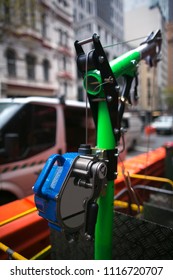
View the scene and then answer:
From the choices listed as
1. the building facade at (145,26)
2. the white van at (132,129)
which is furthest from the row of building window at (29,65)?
the building facade at (145,26)

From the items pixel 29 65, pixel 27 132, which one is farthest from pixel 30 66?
pixel 27 132

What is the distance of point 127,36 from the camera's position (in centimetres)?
207

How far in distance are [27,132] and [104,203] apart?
2401mm

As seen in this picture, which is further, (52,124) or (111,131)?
(52,124)

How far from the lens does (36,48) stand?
38.5 ft

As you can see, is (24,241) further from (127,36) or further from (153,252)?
(127,36)

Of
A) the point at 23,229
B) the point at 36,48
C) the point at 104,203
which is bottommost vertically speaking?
the point at 23,229

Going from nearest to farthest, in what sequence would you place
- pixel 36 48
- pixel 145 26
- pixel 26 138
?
pixel 145 26, pixel 26 138, pixel 36 48

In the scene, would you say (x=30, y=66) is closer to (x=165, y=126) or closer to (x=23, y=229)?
(x=165, y=126)

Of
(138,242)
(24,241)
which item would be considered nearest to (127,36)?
(138,242)

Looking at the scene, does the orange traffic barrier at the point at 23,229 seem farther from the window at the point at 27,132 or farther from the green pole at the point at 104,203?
the window at the point at 27,132

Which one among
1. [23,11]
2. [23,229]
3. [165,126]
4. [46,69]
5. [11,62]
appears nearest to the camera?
[23,229]

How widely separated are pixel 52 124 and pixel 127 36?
2.04 m

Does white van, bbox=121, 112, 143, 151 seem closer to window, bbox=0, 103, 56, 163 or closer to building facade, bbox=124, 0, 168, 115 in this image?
window, bbox=0, 103, 56, 163
